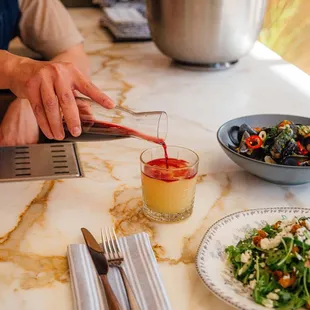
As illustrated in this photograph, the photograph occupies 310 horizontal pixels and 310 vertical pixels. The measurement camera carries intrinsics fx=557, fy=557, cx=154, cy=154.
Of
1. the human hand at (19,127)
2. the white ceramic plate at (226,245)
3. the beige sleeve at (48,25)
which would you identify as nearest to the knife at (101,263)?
the white ceramic plate at (226,245)

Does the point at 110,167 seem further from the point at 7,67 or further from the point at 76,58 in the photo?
the point at 76,58

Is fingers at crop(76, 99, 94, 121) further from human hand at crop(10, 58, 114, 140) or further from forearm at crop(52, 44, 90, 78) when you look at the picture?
forearm at crop(52, 44, 90, 78)

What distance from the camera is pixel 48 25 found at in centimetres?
177

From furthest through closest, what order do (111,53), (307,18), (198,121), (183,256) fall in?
(307,18) → (111,53) → (198,121) → (183,256)

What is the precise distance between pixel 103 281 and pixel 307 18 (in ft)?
5.78

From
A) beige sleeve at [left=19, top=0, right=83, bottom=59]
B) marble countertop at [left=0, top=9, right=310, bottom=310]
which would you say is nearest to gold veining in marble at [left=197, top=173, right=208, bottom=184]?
marble countertop at [left=0, top=9, right=310, bottom=310]

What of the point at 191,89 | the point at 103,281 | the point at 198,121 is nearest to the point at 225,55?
the point at 191,89

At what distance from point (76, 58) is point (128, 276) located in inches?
41.2

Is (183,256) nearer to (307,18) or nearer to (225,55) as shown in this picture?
(225,55)

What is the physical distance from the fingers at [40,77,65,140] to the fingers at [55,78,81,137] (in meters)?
0.01

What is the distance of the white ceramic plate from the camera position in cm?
74

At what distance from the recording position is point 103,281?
31.1 inches

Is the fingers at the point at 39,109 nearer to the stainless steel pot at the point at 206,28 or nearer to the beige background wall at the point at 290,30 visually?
the stainless steel pot at the point at 206,28

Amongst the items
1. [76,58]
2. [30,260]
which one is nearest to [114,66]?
[76,58]
